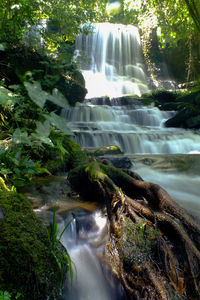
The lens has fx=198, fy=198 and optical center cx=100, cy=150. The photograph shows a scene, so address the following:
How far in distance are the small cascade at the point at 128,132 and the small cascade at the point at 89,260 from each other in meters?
6.98

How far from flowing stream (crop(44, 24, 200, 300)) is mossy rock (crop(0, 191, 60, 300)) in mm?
280

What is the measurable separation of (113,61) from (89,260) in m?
27.5

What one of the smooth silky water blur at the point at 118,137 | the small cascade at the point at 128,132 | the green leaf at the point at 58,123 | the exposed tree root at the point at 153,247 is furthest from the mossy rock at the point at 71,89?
the exposed tree root at the point at 153,247

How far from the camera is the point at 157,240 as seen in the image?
5.03 ft

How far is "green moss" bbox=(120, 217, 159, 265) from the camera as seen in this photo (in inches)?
57.7

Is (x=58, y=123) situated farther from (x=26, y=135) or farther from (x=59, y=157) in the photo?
(x=59, y=157)

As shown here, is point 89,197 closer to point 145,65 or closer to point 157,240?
point 157,240

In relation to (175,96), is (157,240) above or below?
below

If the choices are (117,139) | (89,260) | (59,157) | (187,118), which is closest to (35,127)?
(59,157)

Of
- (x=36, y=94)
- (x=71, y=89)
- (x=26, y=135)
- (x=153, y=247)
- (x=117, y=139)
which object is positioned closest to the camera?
(x=153, y=247)

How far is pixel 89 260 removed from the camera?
1.78 m

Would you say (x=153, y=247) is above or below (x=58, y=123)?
below

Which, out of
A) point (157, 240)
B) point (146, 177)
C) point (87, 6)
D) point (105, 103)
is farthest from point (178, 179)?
point (87, 6)

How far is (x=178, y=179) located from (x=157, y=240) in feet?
11.9
